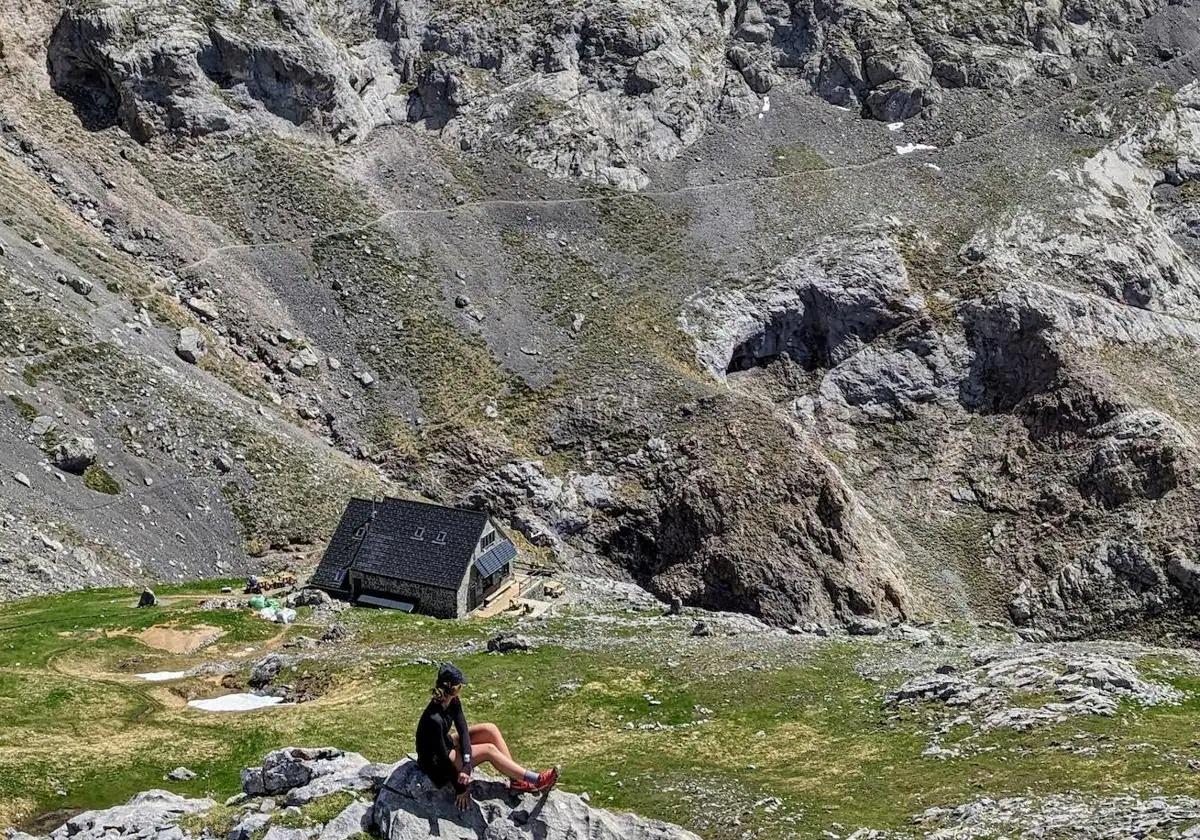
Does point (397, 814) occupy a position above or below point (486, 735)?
below

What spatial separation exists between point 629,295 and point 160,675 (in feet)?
190

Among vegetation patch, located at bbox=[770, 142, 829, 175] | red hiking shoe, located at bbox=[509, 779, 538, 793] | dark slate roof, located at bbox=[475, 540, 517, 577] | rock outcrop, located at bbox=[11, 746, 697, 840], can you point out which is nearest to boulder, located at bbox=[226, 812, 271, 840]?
rock outcrop, located at bbox=[11, 746, 697, 840]

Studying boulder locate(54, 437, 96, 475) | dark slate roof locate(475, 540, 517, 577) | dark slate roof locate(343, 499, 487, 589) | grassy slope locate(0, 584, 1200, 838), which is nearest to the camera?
grassy slope locate(0, 584, 1200, 838)

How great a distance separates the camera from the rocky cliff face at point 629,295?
7631 centimetres

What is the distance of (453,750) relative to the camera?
69.0ft

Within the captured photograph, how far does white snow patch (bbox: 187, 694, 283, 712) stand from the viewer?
42.1 metres

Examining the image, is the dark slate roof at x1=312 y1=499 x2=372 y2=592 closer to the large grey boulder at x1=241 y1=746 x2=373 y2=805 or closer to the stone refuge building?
the stone refuge building

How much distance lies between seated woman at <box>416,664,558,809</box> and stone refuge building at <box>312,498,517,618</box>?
4159cm

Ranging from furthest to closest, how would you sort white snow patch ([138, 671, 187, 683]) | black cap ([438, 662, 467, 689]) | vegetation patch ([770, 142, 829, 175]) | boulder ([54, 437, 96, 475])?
vegetation patch ([770, 142, 829, 175])
boulder ([54, 437, 96, 475])
white snow patch ([138, 671, 187, 683])
black cap ([438, 662, 467, 689])

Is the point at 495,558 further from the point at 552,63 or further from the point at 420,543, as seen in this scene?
the point at 552,63

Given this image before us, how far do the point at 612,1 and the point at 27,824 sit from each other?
109 metres

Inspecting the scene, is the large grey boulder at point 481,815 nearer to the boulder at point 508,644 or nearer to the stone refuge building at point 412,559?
the boulder at point 508,644

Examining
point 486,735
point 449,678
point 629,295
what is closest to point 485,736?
point 486,735

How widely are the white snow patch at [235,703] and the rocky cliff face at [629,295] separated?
916 inches
